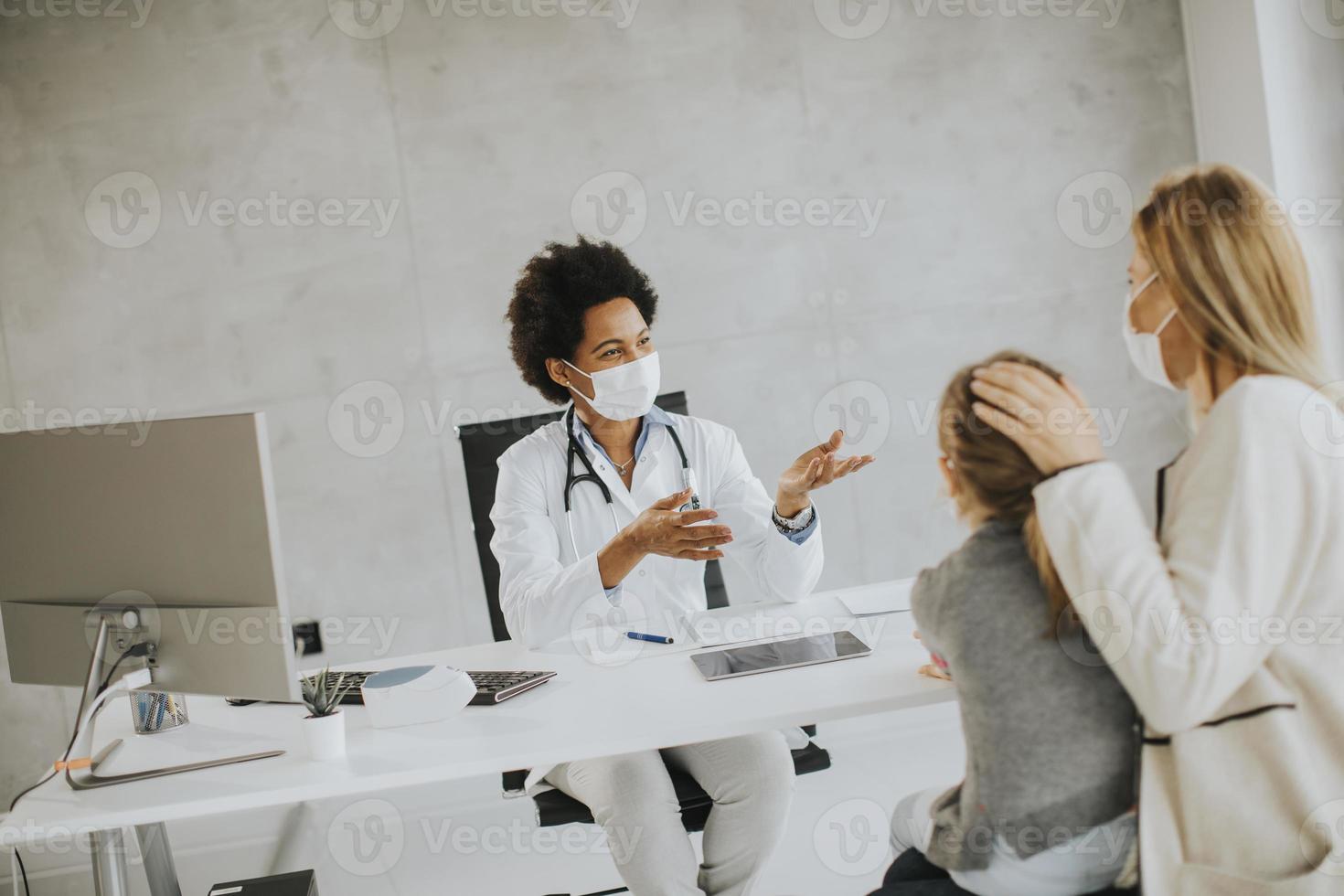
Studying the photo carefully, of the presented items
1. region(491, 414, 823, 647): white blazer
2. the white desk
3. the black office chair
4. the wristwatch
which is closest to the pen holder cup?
the white desk

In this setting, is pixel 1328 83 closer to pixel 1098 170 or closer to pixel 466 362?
pixel 1098 170

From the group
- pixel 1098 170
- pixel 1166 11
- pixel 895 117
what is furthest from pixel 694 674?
pixel 1166 11

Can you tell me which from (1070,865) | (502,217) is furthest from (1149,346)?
(502,217)

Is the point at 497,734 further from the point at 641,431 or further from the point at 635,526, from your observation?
the point at 641,431

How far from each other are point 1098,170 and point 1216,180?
2.66 m

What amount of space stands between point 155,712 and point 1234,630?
1.80m

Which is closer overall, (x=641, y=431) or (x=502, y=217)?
(x=641, y=431)

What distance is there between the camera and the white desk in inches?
58.0

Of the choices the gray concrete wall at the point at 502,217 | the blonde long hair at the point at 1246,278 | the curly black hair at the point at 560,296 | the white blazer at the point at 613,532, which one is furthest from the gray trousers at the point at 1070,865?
the gray concrete wall at the point at 502,217

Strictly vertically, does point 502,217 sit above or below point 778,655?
above

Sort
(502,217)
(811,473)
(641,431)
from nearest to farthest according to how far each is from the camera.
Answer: (811,473)
(641,431)
(502,217)

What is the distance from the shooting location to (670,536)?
1954 millimetres

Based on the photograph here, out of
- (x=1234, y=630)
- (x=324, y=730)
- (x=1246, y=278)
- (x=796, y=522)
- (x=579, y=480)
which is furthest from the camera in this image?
(x=579, y=480)

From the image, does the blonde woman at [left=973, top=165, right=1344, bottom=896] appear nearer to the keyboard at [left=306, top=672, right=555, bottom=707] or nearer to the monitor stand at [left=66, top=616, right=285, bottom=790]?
the keyboard at [left=306, top=672, right=555, bottom=707]
